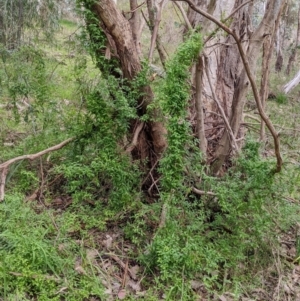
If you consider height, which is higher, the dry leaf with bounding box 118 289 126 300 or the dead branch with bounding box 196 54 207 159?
the dead branch with bounding box 196 54 207 159

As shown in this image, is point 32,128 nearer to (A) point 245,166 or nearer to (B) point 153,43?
(B) point 153,43

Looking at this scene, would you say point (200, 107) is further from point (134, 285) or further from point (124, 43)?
point (134, 285)

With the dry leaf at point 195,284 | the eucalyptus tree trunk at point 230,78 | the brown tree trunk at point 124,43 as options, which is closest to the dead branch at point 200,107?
the eucalyptus tree trunk at point 230,78

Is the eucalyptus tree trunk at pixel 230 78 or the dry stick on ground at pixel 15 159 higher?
the eucalyptus tree trunk at pixel 230 78

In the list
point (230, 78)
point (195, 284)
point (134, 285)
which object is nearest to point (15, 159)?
point (134, 285)

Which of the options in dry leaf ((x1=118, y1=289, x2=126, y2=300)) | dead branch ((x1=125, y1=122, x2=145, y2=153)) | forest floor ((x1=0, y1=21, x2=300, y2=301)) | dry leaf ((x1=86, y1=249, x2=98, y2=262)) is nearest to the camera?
forest floor ((x1=0, y1=21, x2=300, y2=301))

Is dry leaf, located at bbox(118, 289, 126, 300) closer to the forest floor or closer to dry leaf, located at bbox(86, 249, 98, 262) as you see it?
the forest floor

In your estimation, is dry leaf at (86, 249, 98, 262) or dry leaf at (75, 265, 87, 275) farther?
dry leaf at (86, 249, 98, 262)

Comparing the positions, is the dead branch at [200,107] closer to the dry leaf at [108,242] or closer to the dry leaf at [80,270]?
the dry leaf at [108,242]

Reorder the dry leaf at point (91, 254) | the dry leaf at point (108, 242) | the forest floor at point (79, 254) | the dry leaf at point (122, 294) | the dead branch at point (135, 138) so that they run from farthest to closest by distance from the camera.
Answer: the dead branch at point (135, 138), the dry leaf at point (108, 242), the dry leaf at point (91, 254), the dry leaf at point (122, 294), the forest floor at point (79, 254)

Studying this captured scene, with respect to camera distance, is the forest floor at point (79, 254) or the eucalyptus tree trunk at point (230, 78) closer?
the forest floor at point (79, 254)

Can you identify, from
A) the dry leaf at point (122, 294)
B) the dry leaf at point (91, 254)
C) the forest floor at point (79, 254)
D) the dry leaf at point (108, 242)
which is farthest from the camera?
the dry leaf at point (108, 242)

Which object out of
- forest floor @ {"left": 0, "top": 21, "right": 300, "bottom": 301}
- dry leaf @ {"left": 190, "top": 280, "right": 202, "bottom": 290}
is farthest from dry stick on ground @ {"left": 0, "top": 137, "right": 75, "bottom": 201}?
dry leaf @ {"left": 190, "top": 280, "right": 202, "bottom": 290}

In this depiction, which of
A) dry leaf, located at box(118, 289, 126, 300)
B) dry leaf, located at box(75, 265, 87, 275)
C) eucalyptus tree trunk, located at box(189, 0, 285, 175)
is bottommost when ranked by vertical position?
dry leaf, located at box(118, 289, 126, 300)
